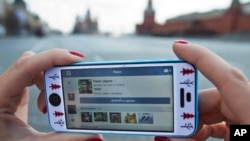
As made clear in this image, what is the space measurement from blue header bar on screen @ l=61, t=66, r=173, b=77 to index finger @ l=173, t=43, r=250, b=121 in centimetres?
7

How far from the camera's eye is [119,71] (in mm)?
915

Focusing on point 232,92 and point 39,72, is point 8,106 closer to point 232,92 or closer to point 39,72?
point 39,72

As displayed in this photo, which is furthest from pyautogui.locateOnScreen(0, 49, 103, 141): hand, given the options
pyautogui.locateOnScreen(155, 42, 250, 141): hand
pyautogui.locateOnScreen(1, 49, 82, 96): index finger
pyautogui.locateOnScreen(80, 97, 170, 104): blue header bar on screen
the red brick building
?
the red brick building

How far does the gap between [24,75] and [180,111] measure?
0.46 metres

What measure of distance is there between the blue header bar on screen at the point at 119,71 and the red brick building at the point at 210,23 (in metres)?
22.2

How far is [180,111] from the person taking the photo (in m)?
0.88

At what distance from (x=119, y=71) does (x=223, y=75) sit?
28cm

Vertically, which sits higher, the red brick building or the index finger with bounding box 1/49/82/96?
the red brick building

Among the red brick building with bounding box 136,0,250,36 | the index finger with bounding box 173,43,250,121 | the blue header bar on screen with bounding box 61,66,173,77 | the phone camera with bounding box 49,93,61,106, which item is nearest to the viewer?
the index finger with bounding box 173,43,250,121

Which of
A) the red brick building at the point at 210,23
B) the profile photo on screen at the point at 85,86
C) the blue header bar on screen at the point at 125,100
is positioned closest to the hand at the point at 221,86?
the blue header bar on screen at the point at 125,100

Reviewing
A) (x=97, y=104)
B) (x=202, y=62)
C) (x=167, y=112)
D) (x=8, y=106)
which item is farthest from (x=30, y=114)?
(x=202, y=62)

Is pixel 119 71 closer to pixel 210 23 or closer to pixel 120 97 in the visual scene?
pixel 120 97

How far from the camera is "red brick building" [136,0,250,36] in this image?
23234 mm

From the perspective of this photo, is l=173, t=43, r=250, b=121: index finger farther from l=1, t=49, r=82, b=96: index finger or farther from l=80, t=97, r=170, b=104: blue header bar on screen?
l=1, t=49, r=82, b=96: index finger
